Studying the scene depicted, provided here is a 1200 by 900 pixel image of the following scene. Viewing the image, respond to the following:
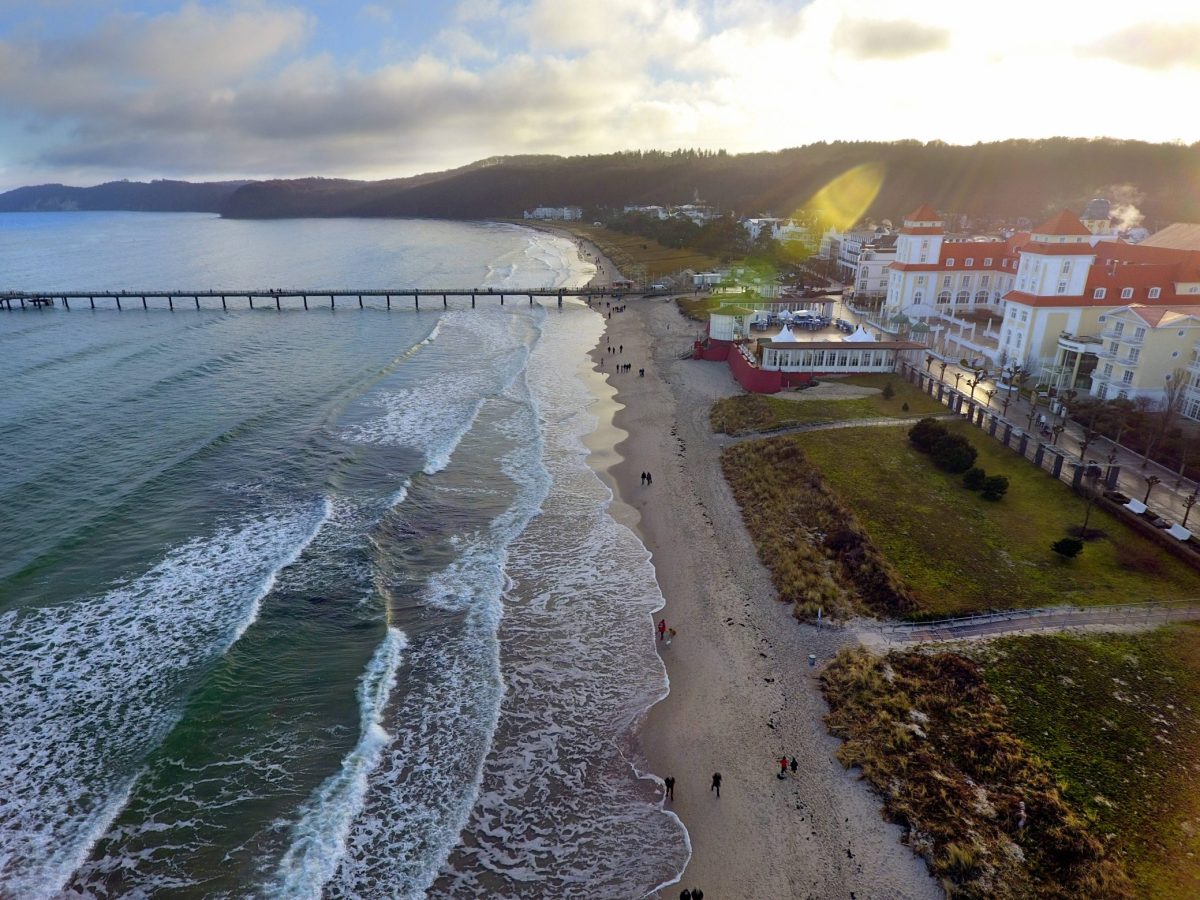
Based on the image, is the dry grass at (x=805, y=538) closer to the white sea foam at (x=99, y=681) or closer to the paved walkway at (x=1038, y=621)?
the paved walkway at (x=1038, y=621)

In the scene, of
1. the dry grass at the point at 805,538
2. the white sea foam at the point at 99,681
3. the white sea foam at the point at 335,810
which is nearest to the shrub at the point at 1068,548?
the dry grass at the point at 805,538

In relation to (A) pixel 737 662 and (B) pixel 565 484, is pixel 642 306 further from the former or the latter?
(A) pixel 737 662

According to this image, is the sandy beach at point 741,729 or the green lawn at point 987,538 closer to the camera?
the sandy beach at point 741,729

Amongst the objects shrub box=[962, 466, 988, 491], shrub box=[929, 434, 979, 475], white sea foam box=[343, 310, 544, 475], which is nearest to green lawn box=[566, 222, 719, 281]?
white sea foam box=[343, 310, 544, 475]

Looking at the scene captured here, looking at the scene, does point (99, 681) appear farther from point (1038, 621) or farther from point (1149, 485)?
point (1149, 485)

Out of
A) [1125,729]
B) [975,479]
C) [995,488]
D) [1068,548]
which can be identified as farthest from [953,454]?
[1125,729]

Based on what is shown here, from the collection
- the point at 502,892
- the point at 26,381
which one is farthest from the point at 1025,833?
the point at 26,381

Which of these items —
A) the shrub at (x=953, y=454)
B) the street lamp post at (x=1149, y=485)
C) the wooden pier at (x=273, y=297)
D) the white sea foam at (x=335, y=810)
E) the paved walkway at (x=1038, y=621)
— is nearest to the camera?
the white sea foam at (x=335, y=810)

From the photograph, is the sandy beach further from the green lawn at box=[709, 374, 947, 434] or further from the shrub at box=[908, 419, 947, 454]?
the shrub at box=[908, 419, 947, 454]
